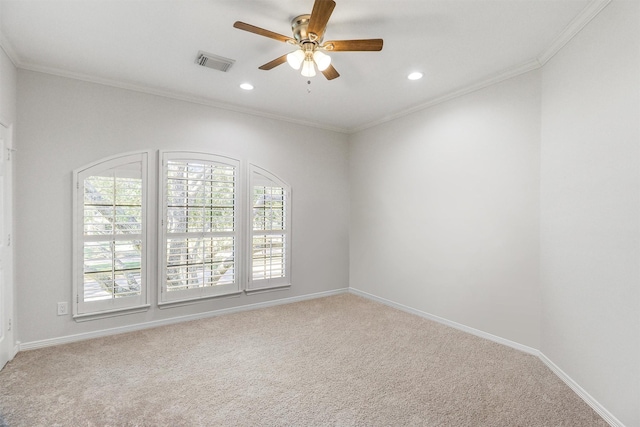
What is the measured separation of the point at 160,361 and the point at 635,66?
12.7ft

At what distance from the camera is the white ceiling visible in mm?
2080

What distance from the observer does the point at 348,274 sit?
502cm

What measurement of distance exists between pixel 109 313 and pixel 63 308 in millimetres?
382

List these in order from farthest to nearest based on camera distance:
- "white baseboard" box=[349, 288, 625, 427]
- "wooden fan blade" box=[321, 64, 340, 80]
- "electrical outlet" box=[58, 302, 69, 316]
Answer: "electrical outlet" box=[58, 302, 69, 316] < "wooden fan blade" box=[321, 64, 340, 80] < "white baseboard" box=[349, 288, 625, 427]

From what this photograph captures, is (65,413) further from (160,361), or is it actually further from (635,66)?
(635,66)

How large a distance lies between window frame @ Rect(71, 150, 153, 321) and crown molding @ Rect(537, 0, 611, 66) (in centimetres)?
387

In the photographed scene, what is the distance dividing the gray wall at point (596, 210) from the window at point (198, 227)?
3253 mm

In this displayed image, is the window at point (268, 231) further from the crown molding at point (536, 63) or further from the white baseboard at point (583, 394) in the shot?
the white baseboard at point (583, 394)

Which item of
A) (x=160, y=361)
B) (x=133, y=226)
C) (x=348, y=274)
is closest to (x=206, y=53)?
(x=133, y=226)

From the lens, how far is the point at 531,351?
Result: 2814 mm

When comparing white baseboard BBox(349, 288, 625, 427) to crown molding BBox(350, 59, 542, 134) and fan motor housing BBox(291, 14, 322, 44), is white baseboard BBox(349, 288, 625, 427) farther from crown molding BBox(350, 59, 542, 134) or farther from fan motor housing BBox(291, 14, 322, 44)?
fan motor housing BBox(291, 14, 322, 44)

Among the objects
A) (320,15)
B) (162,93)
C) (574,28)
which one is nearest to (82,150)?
(162,93)

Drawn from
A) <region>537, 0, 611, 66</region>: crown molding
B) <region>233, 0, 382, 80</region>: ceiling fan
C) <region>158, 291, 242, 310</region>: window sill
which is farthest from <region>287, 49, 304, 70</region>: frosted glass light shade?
<region>158, 291, 242, 310</region>: window sill

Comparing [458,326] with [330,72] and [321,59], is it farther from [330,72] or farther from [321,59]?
[321,59]
